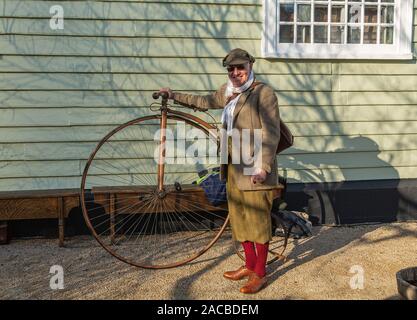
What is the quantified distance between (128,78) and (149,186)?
114 centimetres

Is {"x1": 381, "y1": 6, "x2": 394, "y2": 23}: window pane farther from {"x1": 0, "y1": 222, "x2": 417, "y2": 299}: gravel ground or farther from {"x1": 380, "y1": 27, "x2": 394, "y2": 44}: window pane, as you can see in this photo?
{"x1": 0, "y1": 222, "x2": 417, "y2": 299}: gravel ground

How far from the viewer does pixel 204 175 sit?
5.12 metres

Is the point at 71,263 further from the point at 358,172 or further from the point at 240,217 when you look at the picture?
the point at 358,172

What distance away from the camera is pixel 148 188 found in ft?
15.9

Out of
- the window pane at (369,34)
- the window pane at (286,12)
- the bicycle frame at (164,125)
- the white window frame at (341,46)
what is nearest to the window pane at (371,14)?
the window pane at (369,34)

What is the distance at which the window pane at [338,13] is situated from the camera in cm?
571

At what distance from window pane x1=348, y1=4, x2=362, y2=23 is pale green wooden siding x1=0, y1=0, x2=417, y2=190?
1.56 ft

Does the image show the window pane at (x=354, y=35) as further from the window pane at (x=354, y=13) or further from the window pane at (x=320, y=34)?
the window pane at (x=320, y=34)

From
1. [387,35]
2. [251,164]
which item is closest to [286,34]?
[387,35]

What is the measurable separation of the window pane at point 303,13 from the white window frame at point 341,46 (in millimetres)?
248

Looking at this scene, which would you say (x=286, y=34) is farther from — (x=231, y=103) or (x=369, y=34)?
(x=231, y=103)
